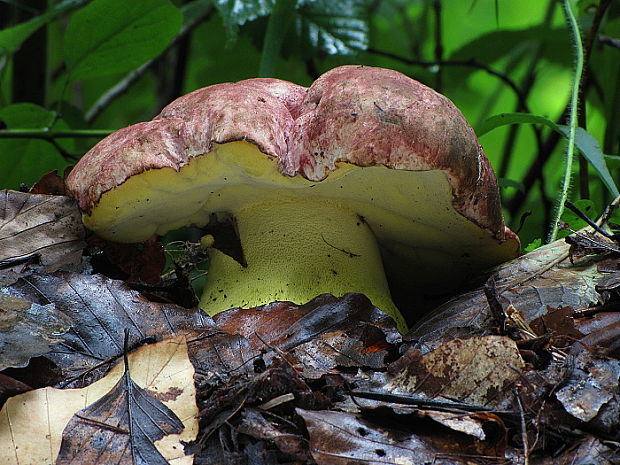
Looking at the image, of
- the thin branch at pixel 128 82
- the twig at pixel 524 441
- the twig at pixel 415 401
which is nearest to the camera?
the twig at pixel 524 441

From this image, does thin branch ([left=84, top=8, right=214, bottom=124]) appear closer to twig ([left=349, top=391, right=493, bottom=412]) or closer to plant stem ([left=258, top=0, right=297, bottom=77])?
plant stem ([left=258, top=0, right=297, bottom=77])

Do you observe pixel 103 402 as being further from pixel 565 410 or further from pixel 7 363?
pixel 565 410

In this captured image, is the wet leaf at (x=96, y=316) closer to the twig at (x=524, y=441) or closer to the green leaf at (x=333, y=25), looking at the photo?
the twig at (x=524, y=441)

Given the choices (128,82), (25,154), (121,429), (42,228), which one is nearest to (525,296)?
(121,429)

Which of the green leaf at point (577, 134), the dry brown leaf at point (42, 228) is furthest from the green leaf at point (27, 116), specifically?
the green leaf at point (577, 134)

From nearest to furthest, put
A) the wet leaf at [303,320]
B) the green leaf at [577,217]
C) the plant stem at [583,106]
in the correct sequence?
the wet leaf at [303,320]
the green leaf at [577,217]
the plant stem at [583,106]
